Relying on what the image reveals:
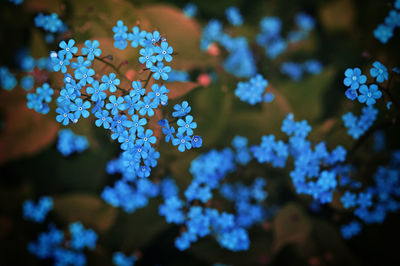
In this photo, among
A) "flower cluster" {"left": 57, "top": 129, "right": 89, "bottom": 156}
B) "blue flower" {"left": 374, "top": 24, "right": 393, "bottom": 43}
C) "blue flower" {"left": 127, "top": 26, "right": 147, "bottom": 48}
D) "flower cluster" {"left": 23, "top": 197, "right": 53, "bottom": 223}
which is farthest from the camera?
"flower cluster" {"left": 23, "top": 197, "right": 53, "bottom": 223}

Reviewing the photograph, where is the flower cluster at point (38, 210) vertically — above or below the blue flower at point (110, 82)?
above

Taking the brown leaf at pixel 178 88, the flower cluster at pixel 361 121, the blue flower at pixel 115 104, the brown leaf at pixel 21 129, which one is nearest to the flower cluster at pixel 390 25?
the flower cluster at pixel 361 121

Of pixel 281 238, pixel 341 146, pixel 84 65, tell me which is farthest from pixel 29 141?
pixel 341 146

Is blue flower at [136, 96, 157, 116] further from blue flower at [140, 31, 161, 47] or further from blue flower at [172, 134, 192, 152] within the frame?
blue flower at [140, 31, 161, 47]

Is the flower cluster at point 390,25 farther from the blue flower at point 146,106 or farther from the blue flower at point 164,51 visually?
the blue flower at point 146,106

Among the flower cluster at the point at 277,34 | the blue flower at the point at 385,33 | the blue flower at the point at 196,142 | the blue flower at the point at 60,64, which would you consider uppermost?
the flower cluster at the point at 277,34

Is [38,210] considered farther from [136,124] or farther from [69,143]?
[136,124]

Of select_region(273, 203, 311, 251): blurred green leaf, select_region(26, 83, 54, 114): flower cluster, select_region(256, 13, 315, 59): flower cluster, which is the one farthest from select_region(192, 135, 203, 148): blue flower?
select_region(256, 13, 315, 59): flower cluster
